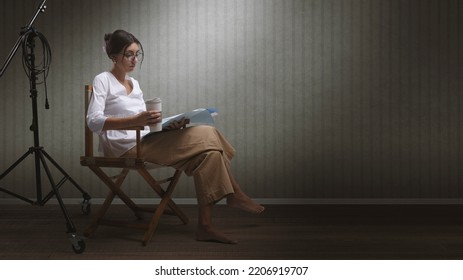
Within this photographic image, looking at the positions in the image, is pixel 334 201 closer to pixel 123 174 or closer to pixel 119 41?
pixel 123 174

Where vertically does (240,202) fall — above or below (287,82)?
below

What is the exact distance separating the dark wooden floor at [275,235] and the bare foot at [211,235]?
4 cm

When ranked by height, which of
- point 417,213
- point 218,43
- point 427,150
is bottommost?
point 417,213

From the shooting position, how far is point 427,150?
A: 4.50 meters

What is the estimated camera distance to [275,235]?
3287 millimetres

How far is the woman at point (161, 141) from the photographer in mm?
3018

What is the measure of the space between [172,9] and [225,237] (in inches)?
79.3

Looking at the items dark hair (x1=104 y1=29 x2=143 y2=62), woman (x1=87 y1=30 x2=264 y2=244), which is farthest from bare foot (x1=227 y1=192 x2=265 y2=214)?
dark hair (x1=104 y1=29 x2=143 y2=62)

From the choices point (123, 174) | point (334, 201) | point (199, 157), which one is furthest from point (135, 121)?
point (334, 201)

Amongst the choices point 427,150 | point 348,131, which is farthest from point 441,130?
point 348,131

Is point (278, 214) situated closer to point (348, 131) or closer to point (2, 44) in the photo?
point (348, 131)

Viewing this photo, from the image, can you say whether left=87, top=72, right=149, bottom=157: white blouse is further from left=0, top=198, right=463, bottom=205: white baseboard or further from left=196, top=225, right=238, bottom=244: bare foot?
left=0, top=198, right=463, bottom=205: white baseboard

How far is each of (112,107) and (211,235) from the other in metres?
0.85

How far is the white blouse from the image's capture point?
10.4 ft
